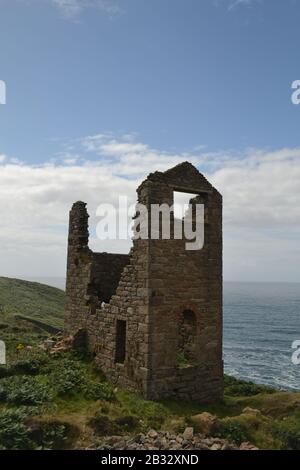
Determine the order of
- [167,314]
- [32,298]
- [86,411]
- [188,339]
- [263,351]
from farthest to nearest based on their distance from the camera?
[263,351] < [32,298] < [188,339] < [167,314] < [86,411]

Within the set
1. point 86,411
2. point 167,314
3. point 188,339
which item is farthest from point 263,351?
point 86,411

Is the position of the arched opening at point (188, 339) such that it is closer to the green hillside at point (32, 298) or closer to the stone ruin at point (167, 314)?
the stone ruin at point (167, 314)

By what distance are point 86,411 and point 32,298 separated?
43893 millimetres

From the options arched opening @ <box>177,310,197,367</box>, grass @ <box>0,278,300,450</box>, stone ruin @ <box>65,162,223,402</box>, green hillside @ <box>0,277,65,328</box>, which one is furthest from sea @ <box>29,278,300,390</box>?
grass @ <box>0,278,300,450</box>

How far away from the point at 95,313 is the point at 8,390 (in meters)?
5.19

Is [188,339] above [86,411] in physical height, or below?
above

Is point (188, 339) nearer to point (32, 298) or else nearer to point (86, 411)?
point (86, 411)

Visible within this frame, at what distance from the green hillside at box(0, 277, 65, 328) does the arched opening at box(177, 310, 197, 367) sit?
2782 cm

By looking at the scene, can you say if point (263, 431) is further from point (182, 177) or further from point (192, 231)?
point (182, 177)

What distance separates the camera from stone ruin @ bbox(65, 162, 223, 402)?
1285cm

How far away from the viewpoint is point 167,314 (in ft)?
43.0

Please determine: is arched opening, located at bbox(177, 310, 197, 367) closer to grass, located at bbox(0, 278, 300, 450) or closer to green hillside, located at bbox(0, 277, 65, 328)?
grass, located at bbox(0, 278, 300, 450)
